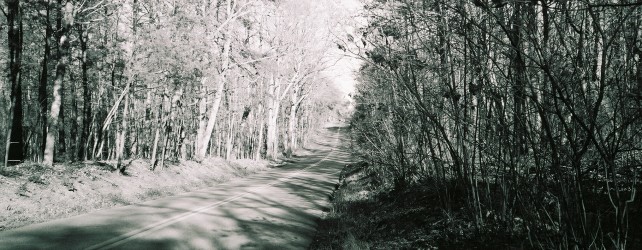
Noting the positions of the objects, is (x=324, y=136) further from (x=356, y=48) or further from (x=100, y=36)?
(x=356, y=48)

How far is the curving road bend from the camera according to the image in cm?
677

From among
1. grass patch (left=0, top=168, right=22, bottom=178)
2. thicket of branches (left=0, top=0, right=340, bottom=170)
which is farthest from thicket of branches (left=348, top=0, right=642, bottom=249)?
grass patch (left=0, top=168, right=22, bottom=178)

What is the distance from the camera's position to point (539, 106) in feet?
9.92

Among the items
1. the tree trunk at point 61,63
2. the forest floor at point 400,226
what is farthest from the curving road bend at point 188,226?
the tree trunk at point 61,63

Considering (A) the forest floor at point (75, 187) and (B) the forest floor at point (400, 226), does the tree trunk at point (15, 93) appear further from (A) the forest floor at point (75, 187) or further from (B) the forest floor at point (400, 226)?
(B) the forest floor at point (400, 226)

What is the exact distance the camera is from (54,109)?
1310 centimetres

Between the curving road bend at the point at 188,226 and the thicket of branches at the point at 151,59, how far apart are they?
5066mm

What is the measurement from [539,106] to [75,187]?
12.0 m

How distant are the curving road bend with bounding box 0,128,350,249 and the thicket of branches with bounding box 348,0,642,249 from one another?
3581 mm

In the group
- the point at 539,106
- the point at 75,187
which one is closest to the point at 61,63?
the point at 75,187

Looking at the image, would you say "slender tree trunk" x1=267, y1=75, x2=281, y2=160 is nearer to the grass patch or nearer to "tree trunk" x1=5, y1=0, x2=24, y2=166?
"tree trunk" x1=5, y1=0, x2=24, y2=166

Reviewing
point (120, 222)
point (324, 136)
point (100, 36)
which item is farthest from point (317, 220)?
point (324, 136)

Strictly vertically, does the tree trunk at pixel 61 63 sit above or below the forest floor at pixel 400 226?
above

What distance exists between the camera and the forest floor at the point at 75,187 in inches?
344
